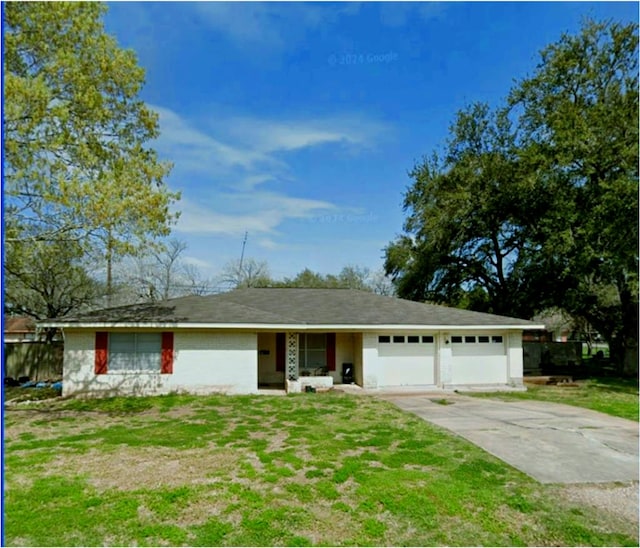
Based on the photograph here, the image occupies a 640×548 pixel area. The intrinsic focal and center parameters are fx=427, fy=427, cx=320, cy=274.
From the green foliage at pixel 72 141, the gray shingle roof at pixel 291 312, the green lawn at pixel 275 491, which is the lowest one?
the green lawn at pixel 275 491

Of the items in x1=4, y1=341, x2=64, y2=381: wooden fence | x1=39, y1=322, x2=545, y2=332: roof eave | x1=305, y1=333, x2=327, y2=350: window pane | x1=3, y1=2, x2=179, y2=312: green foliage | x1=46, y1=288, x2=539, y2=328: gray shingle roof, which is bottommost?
x1=4, y1=341, x2=64, y2=381: wooden fence

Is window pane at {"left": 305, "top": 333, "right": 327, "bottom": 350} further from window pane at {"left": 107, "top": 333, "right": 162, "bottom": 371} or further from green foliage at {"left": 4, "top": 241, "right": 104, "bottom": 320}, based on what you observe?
green foliage at {"left": 4, "top": 241, "right": 104, "bottom": 320}

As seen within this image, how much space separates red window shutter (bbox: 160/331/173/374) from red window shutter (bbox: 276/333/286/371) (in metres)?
4.16

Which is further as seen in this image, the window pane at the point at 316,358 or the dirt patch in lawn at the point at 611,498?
the window pane at the point at 316,358

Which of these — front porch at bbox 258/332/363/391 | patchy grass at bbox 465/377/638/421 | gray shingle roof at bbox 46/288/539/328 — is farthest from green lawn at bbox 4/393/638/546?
front porch at bbox 258/332/363/391

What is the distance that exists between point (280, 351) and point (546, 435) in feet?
31.9

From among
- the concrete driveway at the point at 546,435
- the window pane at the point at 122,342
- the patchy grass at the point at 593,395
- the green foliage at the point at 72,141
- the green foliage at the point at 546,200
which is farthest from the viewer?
the green foliage at the point at 546,200

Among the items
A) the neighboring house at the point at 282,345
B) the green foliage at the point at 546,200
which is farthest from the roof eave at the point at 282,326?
the green foliage at the point at 546,200

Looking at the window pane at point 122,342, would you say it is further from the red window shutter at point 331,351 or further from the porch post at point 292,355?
the red window shutter at point 331,351

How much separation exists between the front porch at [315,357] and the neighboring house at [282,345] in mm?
38

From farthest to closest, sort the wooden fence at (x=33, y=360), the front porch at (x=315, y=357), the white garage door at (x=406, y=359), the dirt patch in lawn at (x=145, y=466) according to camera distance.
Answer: the wooden fence at (x=33, y=360) < the front porch at (x=315, y=357) < the white garage door at (x=406, y=359) < the dirt patch in lawn at (x=145, y=466)

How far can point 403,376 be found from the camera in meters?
15.3

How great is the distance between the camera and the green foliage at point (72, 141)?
995 cm

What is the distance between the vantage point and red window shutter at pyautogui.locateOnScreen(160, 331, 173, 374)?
13.3 meters
